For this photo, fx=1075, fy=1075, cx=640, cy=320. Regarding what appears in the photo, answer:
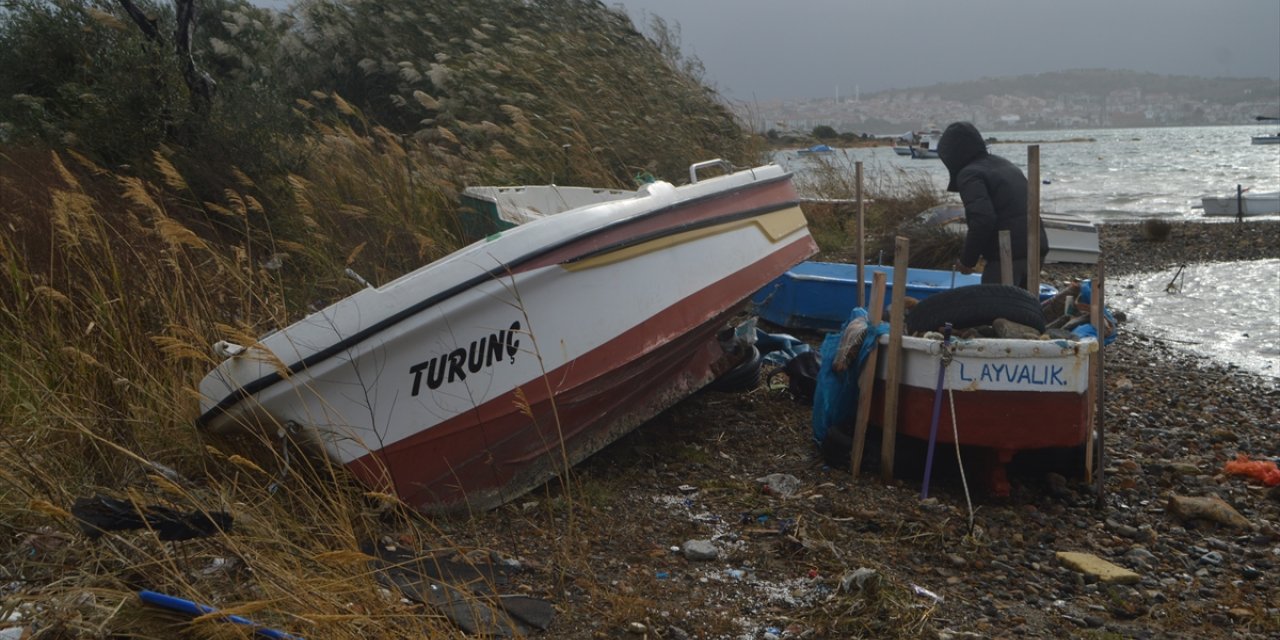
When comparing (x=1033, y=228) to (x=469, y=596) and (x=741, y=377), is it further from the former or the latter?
(x=469, y=596)

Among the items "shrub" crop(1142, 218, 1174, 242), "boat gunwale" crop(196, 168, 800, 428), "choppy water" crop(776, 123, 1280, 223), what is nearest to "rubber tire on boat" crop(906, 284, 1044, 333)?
"boat gunwale" crop(196, 168, 800, 428)

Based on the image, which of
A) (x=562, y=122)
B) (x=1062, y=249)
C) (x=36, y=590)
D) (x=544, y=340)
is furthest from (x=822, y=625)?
(x=1062, y=249)

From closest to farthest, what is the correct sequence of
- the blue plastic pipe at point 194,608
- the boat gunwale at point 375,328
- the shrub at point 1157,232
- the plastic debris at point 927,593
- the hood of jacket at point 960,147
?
the blue plastic pipe at point 194,608 → the plastic debris at point 927,593 → the boat gunwale at point 375,328 → the hood of jacket at point 960,147 → the shrub at point 1157,232

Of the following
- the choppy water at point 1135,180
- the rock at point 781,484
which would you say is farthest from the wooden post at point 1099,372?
the choppy water at point 1135,180

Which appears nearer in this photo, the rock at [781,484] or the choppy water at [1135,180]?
the rock at [781,484]

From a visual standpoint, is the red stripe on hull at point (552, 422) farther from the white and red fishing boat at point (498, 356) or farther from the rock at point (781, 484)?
the rock at point (781, 484)

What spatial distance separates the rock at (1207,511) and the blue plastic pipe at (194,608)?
159 inches

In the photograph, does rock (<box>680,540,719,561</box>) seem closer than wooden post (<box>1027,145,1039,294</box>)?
Yes

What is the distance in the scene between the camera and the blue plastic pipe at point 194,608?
2896 mm

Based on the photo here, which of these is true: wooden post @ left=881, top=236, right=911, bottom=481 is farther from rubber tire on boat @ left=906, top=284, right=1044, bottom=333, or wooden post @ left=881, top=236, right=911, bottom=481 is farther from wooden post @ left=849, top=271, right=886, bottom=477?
rubber tire on boat @ left=906, top=284, right=1044, bottom=333

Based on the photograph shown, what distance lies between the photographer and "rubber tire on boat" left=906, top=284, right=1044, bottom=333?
526cm

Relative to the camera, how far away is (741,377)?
655 centimetres

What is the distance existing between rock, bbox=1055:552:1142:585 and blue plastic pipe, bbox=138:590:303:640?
3.06 metres

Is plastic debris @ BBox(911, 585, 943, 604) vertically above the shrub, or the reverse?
plastic debris @ BBox(911, 585, 943, 604)
